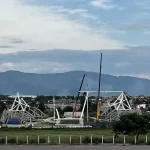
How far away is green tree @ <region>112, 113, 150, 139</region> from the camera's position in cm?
4676

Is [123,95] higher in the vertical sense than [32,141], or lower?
higher

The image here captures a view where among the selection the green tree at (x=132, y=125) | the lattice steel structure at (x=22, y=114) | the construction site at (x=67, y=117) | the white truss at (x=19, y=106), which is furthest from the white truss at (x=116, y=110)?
the green tree at (x=132, y=125)

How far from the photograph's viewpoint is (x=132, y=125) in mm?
46500

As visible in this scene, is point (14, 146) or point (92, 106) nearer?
point (14, 146)

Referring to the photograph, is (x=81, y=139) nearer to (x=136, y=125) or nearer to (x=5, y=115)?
(x=136, y=125)

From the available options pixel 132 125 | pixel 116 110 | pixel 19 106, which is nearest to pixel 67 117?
pixel 116 110

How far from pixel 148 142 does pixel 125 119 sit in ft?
15.1

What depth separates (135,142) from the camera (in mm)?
43750

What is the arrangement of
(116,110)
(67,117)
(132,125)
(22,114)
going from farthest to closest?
(22,114) → (67,117) → (116,110) → (132,125)

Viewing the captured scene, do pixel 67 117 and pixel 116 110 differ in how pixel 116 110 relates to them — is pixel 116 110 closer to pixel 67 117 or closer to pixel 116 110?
pixel 116 110

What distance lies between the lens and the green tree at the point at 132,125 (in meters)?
46.8

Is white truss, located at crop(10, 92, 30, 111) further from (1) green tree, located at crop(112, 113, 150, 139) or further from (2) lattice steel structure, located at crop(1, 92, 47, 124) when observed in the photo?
(1) green tree, located at crop(112, 113, 150, 139)

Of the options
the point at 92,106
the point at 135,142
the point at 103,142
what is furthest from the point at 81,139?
the point at 92,106

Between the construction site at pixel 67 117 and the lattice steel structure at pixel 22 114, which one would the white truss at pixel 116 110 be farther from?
the lattice steel structure at pixel 22 114
